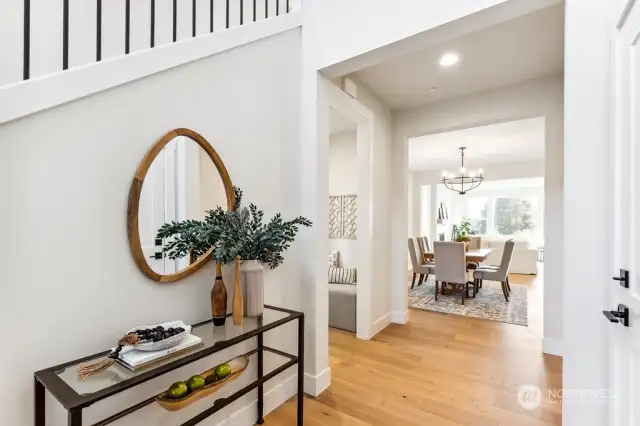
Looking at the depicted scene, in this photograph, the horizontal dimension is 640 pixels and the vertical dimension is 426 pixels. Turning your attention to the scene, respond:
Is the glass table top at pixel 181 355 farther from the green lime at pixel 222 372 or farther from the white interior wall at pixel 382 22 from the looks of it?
the white interior wall at pixel 382 22

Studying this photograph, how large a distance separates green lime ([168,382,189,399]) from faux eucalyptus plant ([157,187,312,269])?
0.58 metres

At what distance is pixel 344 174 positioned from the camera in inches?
194

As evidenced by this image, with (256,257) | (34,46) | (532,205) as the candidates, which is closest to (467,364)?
(256,257)

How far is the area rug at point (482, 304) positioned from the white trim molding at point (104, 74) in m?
4.22

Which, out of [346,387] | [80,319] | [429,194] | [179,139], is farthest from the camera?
[429,194]

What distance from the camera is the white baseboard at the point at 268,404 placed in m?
1.86

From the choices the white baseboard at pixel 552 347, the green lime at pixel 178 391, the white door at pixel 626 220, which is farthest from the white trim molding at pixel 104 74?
the white baseboard at pixel 552 347

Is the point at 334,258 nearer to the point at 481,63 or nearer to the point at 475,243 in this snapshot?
the point at 481,63

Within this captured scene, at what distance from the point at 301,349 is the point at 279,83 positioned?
1786 mm

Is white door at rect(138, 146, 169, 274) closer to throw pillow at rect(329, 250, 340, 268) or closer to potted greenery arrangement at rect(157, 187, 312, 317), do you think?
potted greenery arrangement at rect(157, 187, 312, 317)

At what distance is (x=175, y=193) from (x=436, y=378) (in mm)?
2410

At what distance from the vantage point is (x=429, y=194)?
9.55m

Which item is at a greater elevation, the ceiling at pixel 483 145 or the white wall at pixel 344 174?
the ceiling at pixel 483 145

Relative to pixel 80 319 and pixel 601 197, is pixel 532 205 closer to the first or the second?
pixel 601 197
